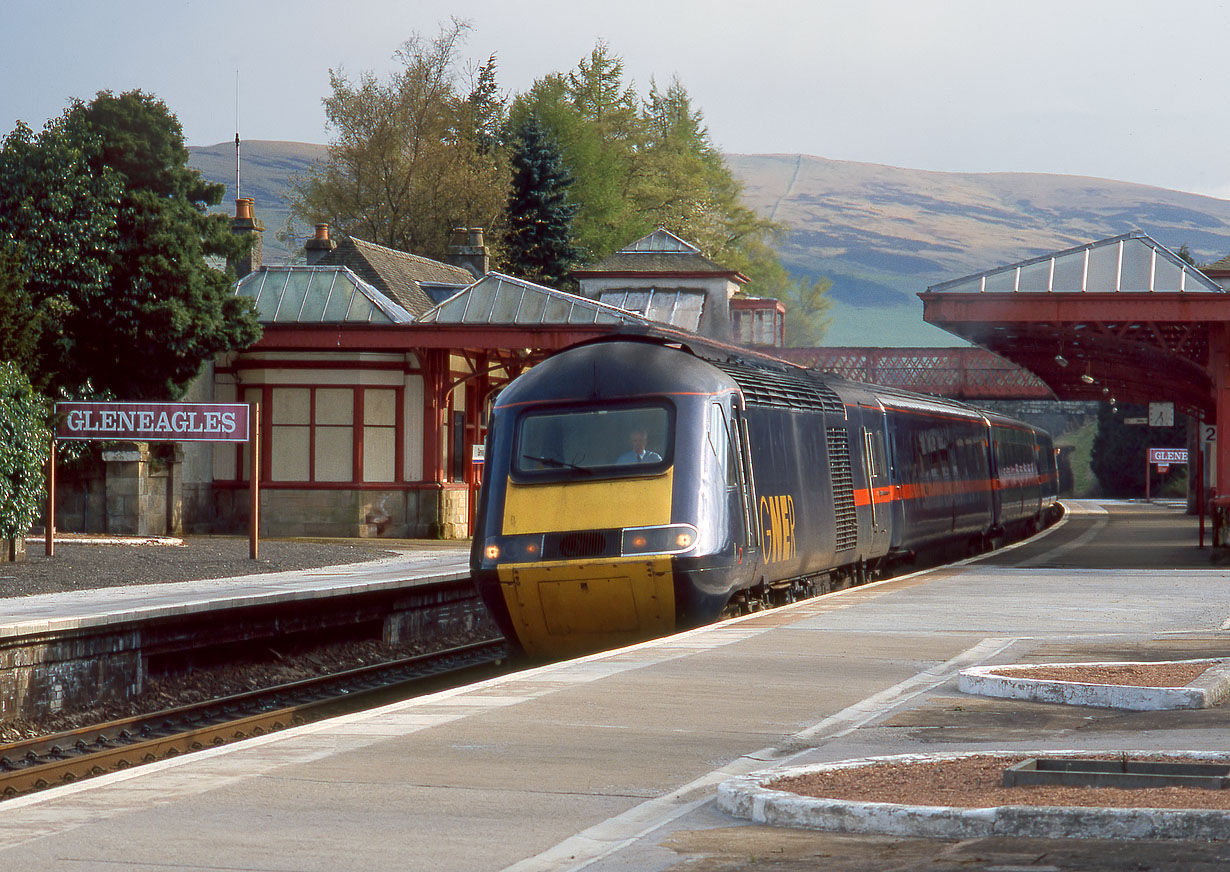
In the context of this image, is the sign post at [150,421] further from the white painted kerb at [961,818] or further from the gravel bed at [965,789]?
the white painted kerb at [961,818]

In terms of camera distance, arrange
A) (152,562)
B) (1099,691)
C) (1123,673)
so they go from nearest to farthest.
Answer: (1099,691), (1123,673), (152,562)

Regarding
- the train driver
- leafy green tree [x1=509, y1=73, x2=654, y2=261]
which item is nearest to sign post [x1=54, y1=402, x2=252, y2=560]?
the train driver

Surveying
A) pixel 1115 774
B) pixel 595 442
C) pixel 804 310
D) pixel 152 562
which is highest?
pixel 804 310

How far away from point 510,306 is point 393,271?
668cm

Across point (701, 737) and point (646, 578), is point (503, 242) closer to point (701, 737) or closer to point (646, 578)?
point (646, 578)

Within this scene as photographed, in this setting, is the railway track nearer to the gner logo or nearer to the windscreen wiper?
the windscreen wiper

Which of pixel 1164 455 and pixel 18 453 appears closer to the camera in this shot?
pixel 18 453

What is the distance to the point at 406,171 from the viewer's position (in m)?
62.7

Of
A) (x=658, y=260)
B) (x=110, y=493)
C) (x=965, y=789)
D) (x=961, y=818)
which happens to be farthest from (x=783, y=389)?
(x=658, y=260)

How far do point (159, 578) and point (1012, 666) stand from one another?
12.1 metres

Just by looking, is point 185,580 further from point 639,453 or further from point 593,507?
point 639,453

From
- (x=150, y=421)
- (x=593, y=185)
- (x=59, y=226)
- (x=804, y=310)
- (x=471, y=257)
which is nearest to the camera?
(x=150, y=421)

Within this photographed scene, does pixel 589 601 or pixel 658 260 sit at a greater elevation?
pixel 658 260

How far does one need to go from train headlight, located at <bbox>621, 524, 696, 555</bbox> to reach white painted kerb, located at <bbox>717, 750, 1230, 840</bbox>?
7.16m
